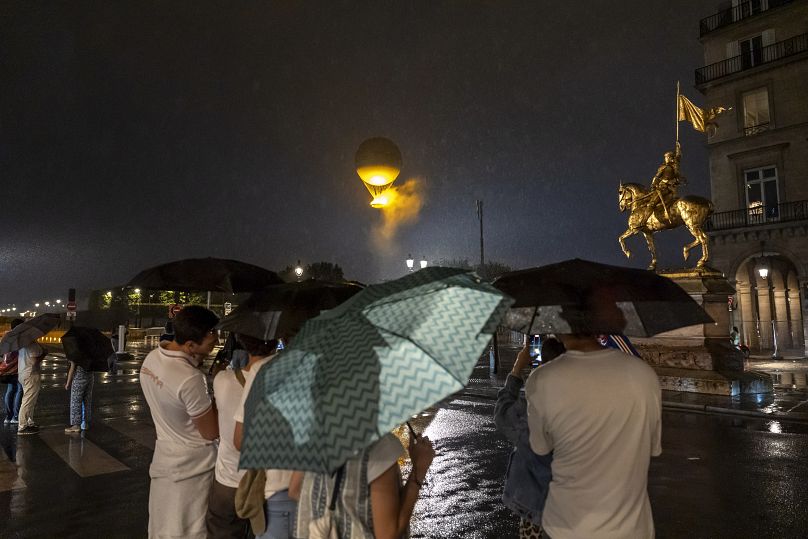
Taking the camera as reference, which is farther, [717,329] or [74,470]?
[717,329]

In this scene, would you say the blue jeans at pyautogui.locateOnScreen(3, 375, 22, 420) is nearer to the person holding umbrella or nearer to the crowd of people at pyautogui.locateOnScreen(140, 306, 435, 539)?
the person holding umbrella

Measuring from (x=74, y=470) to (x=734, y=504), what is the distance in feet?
26.5

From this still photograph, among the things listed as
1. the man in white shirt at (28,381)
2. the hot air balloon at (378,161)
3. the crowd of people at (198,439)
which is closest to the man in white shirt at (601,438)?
the crowd of people at (198,439)

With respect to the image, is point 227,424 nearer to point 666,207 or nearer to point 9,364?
point 9,364

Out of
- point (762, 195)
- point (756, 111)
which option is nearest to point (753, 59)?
point (756, 111)

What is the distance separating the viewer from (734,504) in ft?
18.7

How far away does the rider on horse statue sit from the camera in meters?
16.5

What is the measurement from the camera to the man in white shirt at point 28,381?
380 inches

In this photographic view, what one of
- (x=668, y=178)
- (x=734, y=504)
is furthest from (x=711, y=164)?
(x=734, y=504)

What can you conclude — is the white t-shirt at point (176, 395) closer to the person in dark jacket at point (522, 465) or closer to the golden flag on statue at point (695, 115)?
the person in dark jacket at point (522, 465)

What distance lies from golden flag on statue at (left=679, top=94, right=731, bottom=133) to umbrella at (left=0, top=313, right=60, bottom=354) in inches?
725

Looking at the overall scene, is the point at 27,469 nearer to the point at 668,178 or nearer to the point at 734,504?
the point at 734,504

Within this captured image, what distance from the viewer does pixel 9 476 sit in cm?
705

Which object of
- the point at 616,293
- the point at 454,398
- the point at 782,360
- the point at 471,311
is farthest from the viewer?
the point at 782,360
